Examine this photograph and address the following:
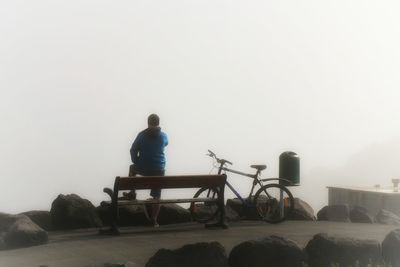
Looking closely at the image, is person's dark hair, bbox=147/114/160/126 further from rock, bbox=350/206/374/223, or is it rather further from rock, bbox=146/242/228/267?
rock, bbox=350/206/374/223

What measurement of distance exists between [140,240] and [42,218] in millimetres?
3075

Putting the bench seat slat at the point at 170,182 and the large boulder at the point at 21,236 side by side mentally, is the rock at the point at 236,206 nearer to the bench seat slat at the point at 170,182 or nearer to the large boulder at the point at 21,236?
the bench seat slat at the point at 170,182

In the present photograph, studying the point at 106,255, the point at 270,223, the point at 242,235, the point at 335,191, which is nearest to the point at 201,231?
the point at 242,235

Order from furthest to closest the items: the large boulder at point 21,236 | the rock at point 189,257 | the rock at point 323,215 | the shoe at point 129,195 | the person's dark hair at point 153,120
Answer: the rock at point 323,215, the person's dark hair at point 153,120, the shoe at point 129,195, the large boulder at point 21,236, the rock at point 189,257

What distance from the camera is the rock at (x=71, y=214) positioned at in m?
11.3

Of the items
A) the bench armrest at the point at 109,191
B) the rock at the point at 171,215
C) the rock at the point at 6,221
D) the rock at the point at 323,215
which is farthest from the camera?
the rock at the point at 323,215

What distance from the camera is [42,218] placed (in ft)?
37.8

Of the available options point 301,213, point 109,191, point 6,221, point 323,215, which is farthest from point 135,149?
point 323,215

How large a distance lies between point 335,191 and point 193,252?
33.9 m

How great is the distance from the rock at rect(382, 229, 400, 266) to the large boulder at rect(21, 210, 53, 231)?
593cm

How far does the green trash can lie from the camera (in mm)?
12273

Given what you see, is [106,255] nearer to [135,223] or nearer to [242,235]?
[242,235]

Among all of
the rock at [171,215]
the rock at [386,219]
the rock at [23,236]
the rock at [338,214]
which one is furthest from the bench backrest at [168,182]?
the rock at [386,219]

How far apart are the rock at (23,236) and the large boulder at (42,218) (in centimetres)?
216
